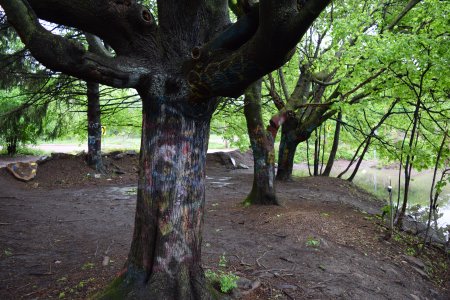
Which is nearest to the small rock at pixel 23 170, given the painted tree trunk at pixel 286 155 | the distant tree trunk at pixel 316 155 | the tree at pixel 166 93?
the painted tree trunk at pixel 286 155

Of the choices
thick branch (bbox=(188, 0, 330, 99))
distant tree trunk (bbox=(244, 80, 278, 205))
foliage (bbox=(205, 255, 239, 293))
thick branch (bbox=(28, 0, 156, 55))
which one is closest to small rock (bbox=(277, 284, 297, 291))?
foliage (bbox=(205, 255, 239, 293))

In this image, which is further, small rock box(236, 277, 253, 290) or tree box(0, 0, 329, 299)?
small rock box(236, 277, 253, 290)

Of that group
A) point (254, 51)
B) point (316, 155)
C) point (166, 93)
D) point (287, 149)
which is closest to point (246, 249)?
point (166, 93)

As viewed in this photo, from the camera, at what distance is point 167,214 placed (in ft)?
11.6

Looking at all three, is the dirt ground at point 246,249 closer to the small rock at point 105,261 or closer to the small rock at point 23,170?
the small rock at point 105,261

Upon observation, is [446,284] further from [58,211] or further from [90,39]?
[58,211]

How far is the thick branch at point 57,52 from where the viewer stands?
3.09 meters

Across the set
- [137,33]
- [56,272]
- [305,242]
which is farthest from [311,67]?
[56,272]

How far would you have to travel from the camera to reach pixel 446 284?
608cm

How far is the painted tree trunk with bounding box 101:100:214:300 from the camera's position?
3.52 meters

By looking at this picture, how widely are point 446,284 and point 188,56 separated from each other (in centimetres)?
587

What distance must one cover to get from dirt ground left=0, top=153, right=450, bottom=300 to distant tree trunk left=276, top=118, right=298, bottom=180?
9.47ft

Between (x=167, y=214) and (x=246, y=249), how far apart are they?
266 cm

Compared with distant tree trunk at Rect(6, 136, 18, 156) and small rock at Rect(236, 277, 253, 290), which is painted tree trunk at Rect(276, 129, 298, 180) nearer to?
small rock at Rect(236, 277, 253, 290)
